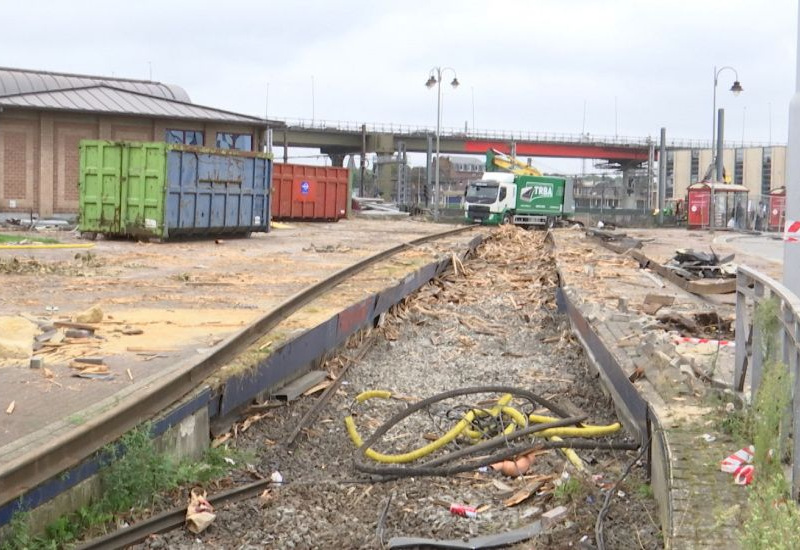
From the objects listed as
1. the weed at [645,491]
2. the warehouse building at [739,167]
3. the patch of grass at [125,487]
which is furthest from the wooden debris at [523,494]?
the warehouse building at [739,167]

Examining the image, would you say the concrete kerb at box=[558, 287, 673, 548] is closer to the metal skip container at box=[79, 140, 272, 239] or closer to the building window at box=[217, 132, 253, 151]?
the metal skip container at box=[79, 140, 272, 239]

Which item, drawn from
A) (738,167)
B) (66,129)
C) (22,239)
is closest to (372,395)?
(22,239)

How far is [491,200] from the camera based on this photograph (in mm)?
47844

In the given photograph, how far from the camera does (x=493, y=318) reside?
581 inches

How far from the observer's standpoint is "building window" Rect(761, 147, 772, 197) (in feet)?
341

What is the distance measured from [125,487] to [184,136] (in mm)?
36360

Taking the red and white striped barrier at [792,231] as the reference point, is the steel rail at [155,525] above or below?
below

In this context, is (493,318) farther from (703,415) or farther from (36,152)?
(36,152)

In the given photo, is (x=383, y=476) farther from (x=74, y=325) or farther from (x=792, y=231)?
(x=74, y=325)

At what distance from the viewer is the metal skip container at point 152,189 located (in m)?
22.7

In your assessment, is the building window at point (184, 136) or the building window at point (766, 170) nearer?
the building window at point (184, 136)

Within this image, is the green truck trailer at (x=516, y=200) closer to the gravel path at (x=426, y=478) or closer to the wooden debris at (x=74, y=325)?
the gravel path at (x=426, y=478)

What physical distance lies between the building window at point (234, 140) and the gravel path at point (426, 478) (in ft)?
98.0

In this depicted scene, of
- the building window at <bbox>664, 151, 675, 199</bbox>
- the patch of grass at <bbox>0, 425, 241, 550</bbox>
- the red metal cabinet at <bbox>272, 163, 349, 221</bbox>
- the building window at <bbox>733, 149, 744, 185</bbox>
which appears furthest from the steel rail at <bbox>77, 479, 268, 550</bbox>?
the building window at <bbox>664, 151, 675, 199</bbox>
